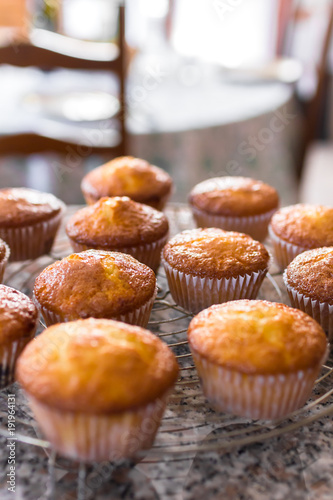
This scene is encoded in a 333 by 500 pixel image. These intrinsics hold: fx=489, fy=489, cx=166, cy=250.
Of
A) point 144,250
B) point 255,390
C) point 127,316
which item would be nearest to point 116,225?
point 144,250

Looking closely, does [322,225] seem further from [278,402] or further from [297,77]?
[297,77]

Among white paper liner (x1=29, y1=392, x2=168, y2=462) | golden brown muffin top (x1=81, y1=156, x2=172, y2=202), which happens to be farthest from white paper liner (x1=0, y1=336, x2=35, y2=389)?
golden brown muffin top (x1=81, y1=156, x2=172, y2=202)

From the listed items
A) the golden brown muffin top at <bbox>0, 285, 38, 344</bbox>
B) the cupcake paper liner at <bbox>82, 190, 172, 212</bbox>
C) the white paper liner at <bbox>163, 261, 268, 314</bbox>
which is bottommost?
the white paper liner at <bbox>163, 261, 268, 314</bbox>

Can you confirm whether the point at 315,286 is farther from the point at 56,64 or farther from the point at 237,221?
the point at 56,64

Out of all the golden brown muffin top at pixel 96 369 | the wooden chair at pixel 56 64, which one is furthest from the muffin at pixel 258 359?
the wooden chair at pixel 56 64

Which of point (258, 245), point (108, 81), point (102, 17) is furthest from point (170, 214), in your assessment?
point (102, 17)

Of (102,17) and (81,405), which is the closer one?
(81,405)

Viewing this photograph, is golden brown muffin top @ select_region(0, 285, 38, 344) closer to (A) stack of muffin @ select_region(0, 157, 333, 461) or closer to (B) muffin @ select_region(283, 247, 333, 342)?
(A) stack of muffin @ select_region(0, 157, 333, 461)
